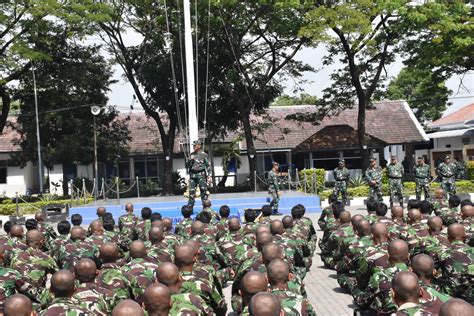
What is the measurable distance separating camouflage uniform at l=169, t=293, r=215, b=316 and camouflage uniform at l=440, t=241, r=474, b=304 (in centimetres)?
291

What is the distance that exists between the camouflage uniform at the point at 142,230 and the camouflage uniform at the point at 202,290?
14.7ft

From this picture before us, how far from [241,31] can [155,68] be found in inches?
195

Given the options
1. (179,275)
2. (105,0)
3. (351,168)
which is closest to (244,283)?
(179,275)

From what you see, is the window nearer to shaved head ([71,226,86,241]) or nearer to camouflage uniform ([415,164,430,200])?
camouflage uniform ([415,164,430,200])

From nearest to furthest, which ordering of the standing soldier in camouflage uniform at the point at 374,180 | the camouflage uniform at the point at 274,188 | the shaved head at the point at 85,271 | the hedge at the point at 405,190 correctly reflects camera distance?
the shaved head at the point at 85,271 < the standing soldier in camouflage uniform at the point at 374,180 < the camouflage uniform at the point at 274,188 < the hedge at the point at 405,190

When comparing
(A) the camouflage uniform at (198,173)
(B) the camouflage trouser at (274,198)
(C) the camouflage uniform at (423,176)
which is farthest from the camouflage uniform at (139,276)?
(C) the camouflage uniform at (423,176)

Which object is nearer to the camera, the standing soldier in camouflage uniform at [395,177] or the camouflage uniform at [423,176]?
the standing soldier in camouflage uniform at [395,177]

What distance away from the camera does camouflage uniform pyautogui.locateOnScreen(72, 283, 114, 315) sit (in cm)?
485

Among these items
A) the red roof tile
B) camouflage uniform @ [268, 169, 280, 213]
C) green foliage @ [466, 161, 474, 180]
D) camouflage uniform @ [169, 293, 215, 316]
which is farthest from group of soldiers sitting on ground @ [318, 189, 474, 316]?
the red roof tile

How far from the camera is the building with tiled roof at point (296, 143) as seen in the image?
3325cm

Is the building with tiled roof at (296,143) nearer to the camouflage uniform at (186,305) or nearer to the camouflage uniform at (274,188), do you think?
the camouflage uniform at (274,188)

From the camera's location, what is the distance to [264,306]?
3.39 meters

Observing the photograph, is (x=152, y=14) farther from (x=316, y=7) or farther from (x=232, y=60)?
(x=316, y=7)

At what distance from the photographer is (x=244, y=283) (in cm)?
433
